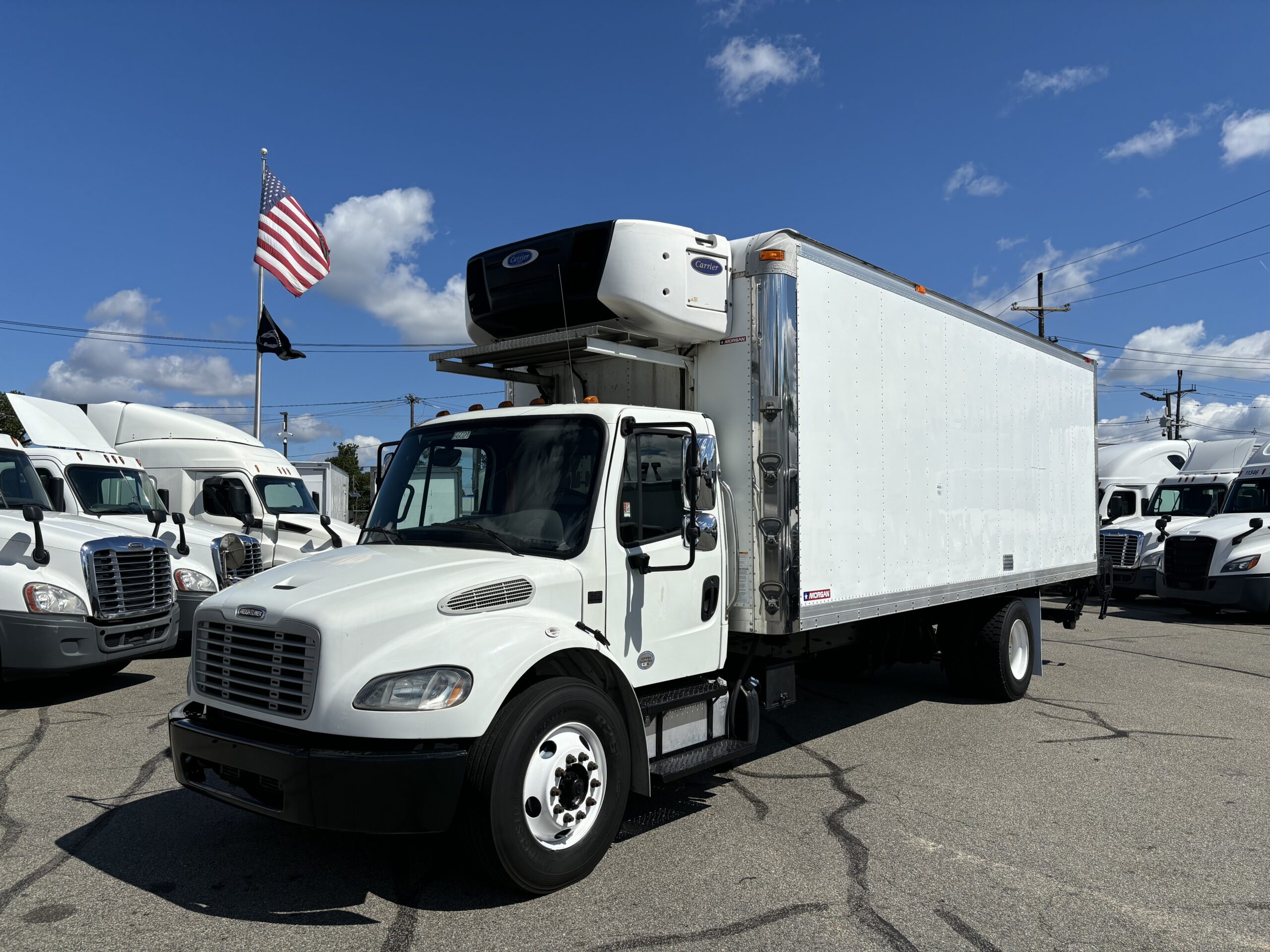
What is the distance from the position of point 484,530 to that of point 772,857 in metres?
2.28

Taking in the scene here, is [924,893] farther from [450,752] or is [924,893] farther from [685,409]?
[685,409]

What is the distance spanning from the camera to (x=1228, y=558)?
15.7 m

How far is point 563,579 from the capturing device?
15.1 ft

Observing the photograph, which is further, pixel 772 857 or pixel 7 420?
pixel 7 420

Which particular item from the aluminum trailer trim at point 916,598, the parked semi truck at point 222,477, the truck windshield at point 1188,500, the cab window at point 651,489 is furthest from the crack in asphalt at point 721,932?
the truck windshield at point 1188,500

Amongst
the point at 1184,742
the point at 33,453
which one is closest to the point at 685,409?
the point at 1184,742

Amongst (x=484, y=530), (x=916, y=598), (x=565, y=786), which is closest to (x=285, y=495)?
(x=484, y=530)

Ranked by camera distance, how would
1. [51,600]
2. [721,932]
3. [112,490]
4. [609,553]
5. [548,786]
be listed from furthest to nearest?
[112,490]
[51,600]
[609,553]
[548,786]
[721,932]

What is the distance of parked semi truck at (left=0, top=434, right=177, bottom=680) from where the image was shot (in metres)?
7.94

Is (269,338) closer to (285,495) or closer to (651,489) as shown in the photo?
(285,495)

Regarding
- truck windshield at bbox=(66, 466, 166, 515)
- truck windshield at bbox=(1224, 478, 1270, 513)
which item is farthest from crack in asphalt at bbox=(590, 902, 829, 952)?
truck windshield at bbox=(1224, 478, 1270, 513)

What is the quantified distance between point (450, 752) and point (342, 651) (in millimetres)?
635

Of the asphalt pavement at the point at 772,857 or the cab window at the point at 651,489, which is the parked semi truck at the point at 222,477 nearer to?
the asphalt pavement at the point at 772,857

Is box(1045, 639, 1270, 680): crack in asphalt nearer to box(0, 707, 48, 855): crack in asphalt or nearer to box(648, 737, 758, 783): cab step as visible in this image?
box(648, 737, 758, 783): cab step
